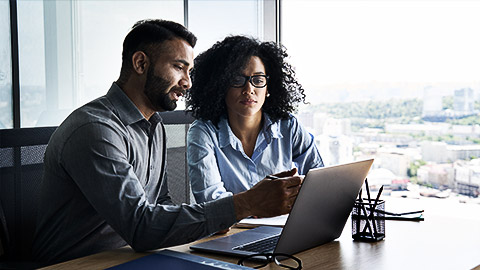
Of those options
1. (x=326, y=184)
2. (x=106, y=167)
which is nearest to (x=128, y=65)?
(x=106, y=167)

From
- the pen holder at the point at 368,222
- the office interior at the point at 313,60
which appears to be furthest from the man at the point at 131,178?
the office interior at the point at 313,60

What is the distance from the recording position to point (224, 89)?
7.60 feet

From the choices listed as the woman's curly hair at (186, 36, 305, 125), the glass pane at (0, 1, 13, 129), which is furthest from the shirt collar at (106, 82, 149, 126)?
the glass pane at (0, 1, 13, 129)

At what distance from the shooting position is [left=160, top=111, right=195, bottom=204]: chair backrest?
2.08 meters

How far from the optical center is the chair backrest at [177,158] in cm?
208

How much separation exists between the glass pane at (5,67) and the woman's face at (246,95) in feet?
2.92

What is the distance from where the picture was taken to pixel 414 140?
3195 millimetres

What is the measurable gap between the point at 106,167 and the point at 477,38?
7.69 feet

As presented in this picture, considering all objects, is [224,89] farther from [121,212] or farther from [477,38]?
[477,38]

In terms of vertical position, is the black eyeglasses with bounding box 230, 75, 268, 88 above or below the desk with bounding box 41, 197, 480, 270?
above

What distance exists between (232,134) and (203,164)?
0.84ft

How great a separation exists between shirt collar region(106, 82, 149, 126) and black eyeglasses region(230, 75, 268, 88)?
2.24 ft

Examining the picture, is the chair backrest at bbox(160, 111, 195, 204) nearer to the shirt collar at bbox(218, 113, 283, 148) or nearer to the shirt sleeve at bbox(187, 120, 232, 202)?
the shirt sleeve at bbox(187, 120, 232, 202)

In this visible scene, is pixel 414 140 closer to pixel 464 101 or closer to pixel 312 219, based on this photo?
pixel 464 101
